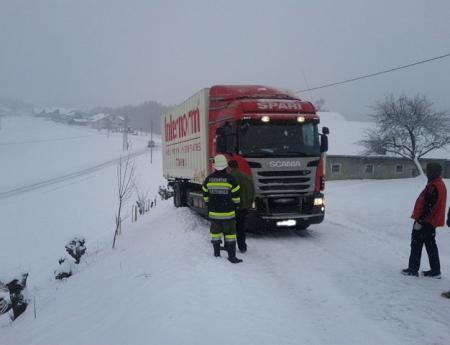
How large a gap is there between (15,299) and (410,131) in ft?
114

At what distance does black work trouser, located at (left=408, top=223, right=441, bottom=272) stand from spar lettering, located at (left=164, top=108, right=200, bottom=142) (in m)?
7.55

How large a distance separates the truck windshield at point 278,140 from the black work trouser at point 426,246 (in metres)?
3.73

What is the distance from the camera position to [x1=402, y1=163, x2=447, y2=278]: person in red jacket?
23.5 ft

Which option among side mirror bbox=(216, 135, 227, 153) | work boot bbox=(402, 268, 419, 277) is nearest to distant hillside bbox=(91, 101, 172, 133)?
side mirror bbox=(216, 135, 227, 153)

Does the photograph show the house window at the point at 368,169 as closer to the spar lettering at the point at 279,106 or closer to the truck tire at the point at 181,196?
the truck tire at the point at 181,196

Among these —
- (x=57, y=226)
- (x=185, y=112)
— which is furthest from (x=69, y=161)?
(x=185, y=112)

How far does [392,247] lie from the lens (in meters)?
10.1

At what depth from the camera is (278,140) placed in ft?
34.4

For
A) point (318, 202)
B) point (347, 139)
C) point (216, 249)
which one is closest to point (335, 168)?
point (347, 139)

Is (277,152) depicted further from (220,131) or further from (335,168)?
(335,168)

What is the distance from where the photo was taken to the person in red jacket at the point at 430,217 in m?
7.17

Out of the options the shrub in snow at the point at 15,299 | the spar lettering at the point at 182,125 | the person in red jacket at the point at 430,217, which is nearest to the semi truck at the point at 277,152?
the spar lettering at the point at 182,125

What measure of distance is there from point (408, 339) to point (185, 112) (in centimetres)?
1147

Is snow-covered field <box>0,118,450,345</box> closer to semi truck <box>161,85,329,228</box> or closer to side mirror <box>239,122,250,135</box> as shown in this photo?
semi truck <box>161,85,329,228</box>
